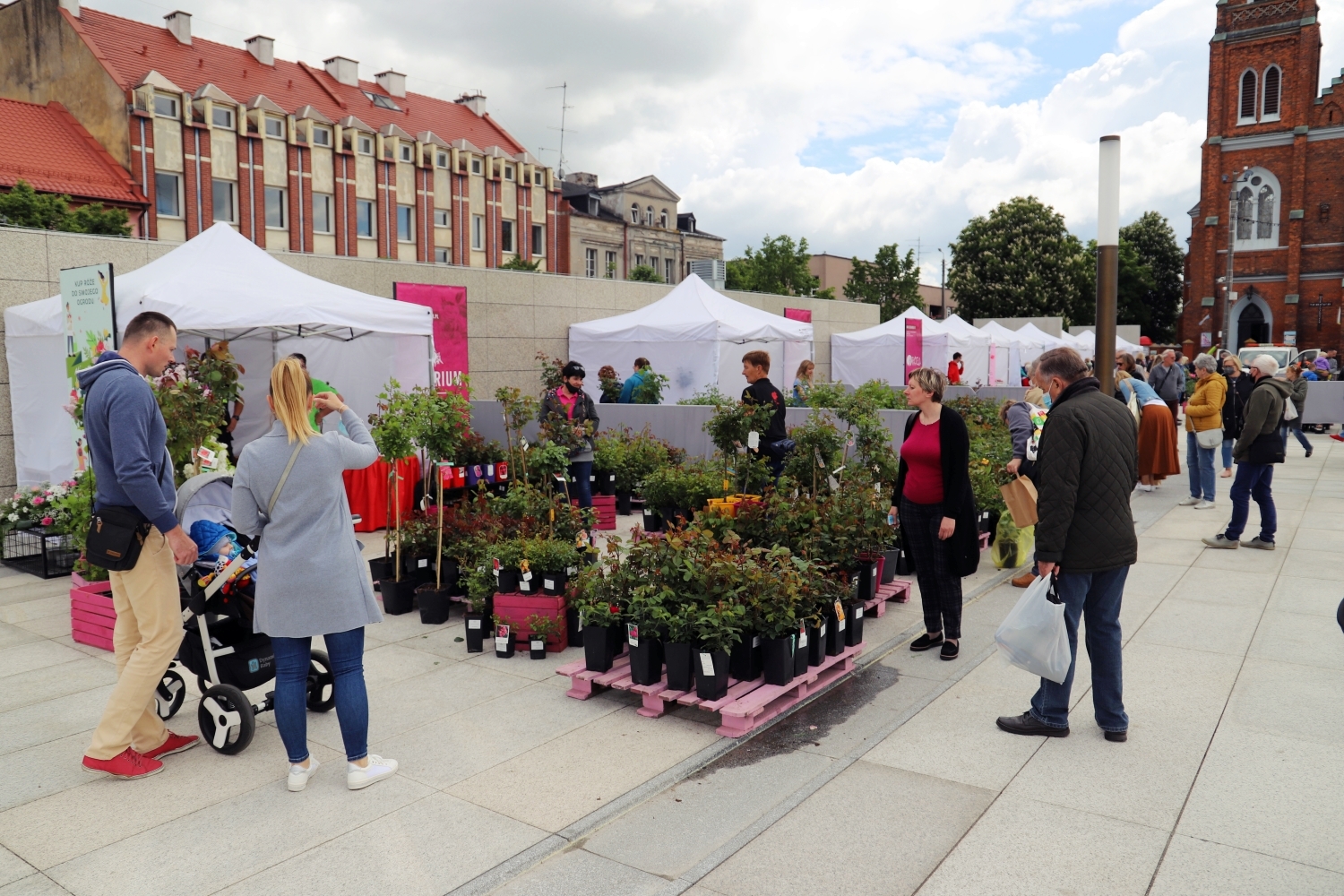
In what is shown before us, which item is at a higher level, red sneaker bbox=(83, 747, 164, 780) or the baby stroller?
the baby stroller

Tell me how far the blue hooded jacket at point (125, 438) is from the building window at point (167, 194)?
4009 centimetres

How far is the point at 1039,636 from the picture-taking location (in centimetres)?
433

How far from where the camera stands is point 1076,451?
A: 167 inches

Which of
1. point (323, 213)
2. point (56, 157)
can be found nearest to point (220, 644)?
point (56, 157)

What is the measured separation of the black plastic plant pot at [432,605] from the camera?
21.8ft

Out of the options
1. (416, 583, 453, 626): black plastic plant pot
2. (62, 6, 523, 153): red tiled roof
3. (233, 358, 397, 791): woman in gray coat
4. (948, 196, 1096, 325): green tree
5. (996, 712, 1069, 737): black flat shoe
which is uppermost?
(62, 6, 523, 153): red tiled roof

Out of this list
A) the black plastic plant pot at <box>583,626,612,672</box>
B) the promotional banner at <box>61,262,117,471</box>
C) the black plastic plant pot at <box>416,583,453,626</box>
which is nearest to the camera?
the black plastic plant pot at <box>583,626,612,672</box>

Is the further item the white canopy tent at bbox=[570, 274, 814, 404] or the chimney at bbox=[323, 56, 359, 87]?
the chimney at bbox=[323, 56, 359, 87]

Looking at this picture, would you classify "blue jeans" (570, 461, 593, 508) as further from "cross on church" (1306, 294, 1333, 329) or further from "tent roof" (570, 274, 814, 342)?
"cross on church" (1306, 294, 1333, 329)

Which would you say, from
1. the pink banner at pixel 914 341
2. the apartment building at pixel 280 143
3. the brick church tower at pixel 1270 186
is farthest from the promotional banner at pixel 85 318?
the brick church tower at pixel 1270 186

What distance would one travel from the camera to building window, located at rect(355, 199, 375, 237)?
153 ft

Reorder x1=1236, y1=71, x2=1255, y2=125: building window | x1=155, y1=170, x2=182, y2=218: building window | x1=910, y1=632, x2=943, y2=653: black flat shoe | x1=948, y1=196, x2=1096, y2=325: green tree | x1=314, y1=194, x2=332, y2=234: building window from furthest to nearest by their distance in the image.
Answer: x1=948, y1=196, x2=1096, y2=325: green tree
x1=1236, y1=71, x2=1255, y2=125: building window
x1=314, y1=194, x2=332, y2=234: building window
x1=155, y1=170, x2=182, y2=218: building window
x1=910, y1=632, x2=943, y2=653: black flat shoe

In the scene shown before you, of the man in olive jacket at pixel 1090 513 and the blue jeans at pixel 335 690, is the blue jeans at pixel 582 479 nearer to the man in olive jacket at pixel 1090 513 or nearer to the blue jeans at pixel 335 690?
the blue jeans at pixel 335 690

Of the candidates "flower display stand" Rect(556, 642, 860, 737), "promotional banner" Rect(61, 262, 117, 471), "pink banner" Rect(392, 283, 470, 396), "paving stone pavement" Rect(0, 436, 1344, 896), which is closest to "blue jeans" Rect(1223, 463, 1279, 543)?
"paving stone pavement" Rect(0, 436, 1344, 896)
